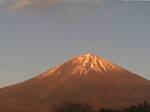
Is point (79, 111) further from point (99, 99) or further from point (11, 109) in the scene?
point (11, 109)

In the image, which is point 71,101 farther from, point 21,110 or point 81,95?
point 21,110

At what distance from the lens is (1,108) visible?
620 feet

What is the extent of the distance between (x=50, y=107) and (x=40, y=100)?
10933mm

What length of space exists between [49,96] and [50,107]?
41.2 ft

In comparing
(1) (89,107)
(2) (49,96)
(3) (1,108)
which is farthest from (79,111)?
(3) (1,108)

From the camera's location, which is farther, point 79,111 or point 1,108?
point 1,108

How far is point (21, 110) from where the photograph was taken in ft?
623

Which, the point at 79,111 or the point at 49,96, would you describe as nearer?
the point at 79,111

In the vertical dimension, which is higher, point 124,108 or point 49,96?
point 49,96

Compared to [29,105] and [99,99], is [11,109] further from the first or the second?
[99,99]

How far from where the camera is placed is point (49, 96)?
198125 mm

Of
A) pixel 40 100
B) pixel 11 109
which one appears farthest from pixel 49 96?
pixel 11 109

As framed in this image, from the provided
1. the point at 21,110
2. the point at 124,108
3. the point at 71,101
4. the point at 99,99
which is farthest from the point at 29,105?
the point at 124,108

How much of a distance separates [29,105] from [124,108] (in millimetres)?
46297
